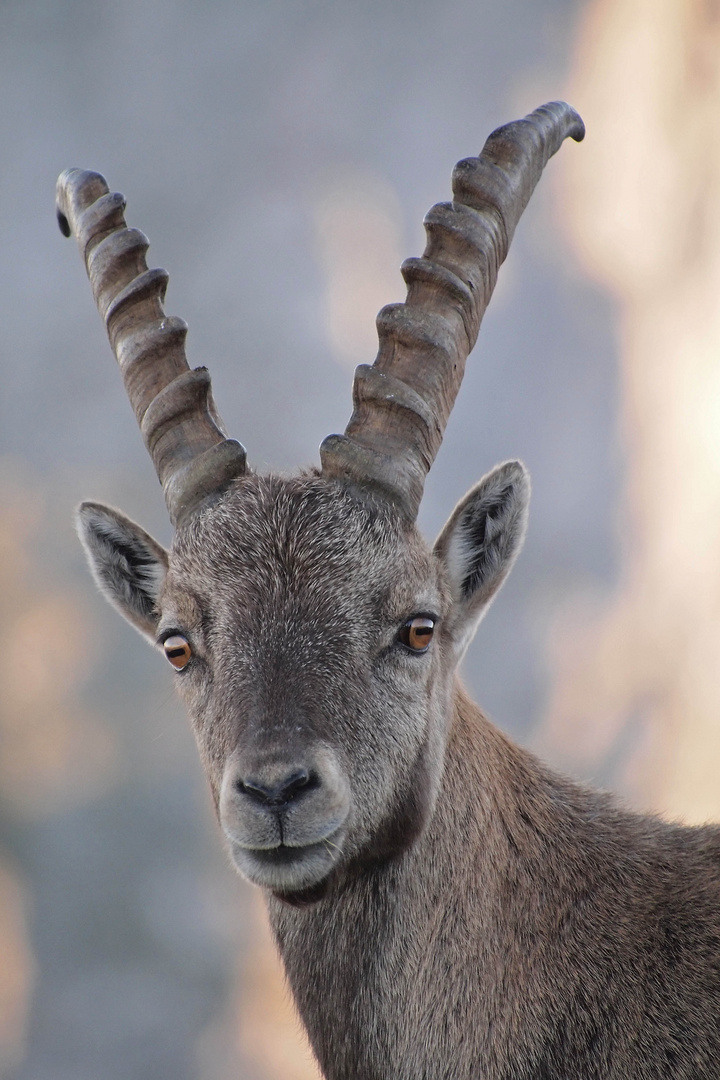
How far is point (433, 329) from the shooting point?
552 centimetres

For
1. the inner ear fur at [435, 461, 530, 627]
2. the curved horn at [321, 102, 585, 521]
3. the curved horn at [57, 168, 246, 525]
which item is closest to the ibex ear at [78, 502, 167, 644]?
the curved horn at [57, 168, 246, 525]

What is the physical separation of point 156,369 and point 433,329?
1717 mm

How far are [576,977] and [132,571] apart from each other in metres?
3.52

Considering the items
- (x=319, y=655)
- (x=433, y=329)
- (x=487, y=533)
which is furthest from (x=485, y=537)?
(x=319, y=655)

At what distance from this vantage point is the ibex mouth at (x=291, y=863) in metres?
4.18

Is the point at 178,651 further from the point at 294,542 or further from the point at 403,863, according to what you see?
the point at 403,863

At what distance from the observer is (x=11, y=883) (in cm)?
1262

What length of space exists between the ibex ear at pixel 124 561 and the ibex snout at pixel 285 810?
81.4 inches

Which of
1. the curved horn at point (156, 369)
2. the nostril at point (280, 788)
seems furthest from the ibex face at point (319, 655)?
the curved horn at point (156, 369)

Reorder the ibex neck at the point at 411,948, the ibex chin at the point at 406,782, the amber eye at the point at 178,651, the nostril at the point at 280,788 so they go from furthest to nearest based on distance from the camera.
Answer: the amber eye at the point at 178,651
the ibex neck at the point at 411,948
the ibex chin at the point at 406,782
the nostril at the point at 280,788

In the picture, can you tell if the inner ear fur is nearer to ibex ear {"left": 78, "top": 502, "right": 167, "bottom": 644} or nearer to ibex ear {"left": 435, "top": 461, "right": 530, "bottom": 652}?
ibex ear {"left": 435, "top": 461, "right": 530, "bottom": 652}

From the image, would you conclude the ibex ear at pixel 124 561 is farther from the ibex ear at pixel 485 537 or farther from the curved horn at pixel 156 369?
the ibex ear at pixel 485 537

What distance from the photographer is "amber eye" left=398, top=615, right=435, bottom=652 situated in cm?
484

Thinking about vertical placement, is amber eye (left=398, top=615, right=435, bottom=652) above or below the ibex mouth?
above
